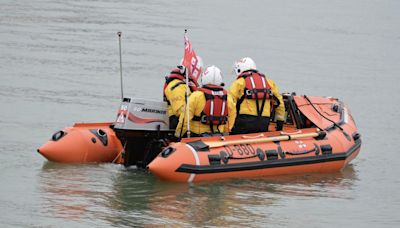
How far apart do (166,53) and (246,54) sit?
1.90 metres

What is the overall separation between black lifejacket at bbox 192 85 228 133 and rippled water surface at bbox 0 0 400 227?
2.71ft

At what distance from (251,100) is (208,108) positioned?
2.77ft

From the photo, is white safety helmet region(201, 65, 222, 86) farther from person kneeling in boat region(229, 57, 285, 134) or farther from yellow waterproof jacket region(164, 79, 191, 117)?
person kneeling in boat region(229, 57, 285, 134)

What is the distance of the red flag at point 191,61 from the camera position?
1312cm

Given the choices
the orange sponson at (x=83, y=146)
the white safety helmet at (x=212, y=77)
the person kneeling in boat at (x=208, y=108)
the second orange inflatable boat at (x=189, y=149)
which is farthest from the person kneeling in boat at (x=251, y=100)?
the orange sponson at (x=83, y=146)

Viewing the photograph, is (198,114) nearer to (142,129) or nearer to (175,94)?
(175,94)

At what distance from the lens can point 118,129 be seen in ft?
42.5

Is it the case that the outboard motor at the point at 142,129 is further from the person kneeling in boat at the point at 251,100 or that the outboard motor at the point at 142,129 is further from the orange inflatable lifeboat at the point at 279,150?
the person kneeling in boat at the point at 251,100

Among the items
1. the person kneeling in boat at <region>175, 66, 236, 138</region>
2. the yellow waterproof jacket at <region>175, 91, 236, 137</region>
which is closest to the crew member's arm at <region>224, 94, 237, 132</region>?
the yellow waterproof jacket at <region>175, 91, 236, 137</region>

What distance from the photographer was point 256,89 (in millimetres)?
13641

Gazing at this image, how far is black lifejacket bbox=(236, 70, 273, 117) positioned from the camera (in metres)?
13.6

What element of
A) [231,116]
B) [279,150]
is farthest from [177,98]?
[279,150]

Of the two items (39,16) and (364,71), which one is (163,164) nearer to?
(364,71)

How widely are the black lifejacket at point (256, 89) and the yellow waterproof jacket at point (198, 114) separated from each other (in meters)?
0.33
